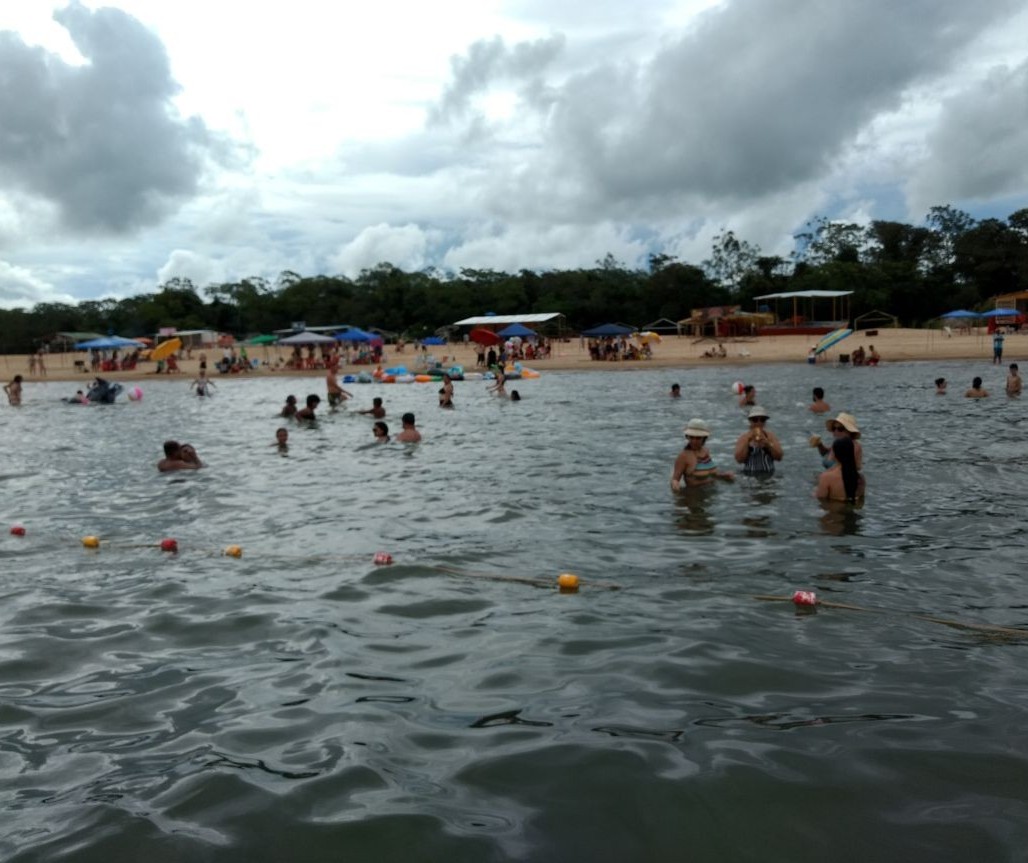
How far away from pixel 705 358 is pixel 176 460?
112 feet

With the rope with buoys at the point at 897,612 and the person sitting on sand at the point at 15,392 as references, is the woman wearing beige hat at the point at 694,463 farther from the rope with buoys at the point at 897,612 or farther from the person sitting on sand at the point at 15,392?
the person sitting on sand at the point at 15,392

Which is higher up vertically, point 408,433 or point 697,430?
point 697,430

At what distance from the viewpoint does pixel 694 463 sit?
34.7 feet

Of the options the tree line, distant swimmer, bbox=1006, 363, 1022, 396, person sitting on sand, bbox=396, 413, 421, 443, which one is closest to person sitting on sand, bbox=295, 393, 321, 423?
person sitting on sand, bbox=396, 413, 421, 443

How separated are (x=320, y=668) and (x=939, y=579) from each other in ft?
15.3

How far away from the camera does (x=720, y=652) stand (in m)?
5.32

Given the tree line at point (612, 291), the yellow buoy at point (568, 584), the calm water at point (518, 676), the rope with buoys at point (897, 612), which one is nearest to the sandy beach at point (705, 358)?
the tree line at point (612, 291)

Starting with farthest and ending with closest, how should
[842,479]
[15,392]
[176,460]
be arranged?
[15,392] → [176,460] → [842,479]

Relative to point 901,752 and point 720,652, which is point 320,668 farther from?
point 901,752

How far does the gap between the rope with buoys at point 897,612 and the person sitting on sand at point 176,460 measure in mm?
9947

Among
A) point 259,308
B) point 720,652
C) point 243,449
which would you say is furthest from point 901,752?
point 259,308

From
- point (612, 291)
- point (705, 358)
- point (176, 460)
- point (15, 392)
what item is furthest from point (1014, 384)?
point (612, 291)

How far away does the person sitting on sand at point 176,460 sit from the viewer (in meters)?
13.5

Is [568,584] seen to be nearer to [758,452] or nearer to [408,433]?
[758,452]
